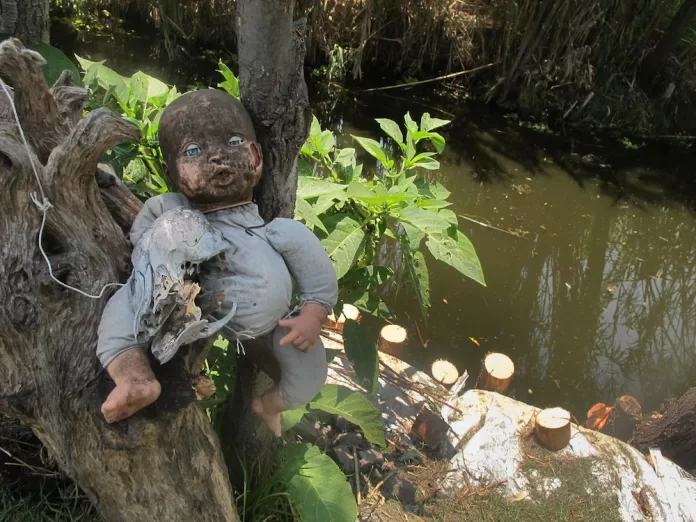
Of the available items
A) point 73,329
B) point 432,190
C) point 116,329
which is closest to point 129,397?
point 116,329

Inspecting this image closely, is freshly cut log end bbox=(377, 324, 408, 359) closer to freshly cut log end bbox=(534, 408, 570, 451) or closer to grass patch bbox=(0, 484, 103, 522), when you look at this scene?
freshly cut log end bbox=(534, 408, 570, 451)

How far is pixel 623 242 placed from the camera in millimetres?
4949

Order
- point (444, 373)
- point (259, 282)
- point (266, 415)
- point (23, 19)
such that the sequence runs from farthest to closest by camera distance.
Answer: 1. point (444, 373)
2. point (23, 19)
3. point (266, 415)
4. point (259, 282)

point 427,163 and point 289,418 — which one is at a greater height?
point 427,163

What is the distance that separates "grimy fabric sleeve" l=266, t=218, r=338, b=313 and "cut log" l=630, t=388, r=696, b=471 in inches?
98.8

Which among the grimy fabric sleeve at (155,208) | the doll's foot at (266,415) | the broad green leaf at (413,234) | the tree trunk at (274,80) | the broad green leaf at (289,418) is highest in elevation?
the tree trunk at (274,80)

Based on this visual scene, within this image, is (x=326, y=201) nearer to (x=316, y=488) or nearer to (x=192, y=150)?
(x=192, y=150)

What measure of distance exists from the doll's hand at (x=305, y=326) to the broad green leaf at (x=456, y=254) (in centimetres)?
78

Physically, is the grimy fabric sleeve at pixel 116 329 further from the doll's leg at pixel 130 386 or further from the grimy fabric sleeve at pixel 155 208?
the grimy fabric sleeve at pixel 155 208

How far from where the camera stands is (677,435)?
9.86 ft

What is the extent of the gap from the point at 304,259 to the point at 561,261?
3759mm

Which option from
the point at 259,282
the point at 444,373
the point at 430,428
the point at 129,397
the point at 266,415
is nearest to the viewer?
the point at 129,397

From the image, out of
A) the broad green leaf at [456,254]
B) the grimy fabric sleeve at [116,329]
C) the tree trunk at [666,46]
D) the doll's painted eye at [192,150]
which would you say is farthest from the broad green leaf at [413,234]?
the tree trunk at [666,46]

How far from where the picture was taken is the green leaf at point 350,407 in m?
2.04
